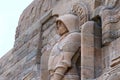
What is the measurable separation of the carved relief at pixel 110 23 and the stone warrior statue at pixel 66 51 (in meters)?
0.52

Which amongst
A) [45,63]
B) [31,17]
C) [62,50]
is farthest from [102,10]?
[31,17]

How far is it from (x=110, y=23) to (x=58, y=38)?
145 centimetres

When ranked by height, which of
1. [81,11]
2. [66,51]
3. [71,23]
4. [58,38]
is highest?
[81,11]

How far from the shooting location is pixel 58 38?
30.0 ft

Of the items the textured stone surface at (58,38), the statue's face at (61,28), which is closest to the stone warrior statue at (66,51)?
the statue's face at (61,28)

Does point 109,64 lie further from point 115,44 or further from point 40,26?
point 40,26

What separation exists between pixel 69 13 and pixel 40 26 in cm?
125

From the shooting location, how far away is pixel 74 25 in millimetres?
8539

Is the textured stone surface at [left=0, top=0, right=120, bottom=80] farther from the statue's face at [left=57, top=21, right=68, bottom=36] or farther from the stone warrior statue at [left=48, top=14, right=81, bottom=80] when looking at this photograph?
the statue's face at [left=57, top=21, right=68, bottom=36]

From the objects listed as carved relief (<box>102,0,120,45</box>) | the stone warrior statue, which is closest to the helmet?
the stone warrior statue

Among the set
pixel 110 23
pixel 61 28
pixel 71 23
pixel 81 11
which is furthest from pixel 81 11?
pixel 110 23

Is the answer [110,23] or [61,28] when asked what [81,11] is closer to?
[61,28]

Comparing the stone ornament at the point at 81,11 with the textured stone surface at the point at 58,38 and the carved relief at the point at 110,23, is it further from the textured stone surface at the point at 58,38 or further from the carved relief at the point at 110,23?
the carved relief at the point at 110,23

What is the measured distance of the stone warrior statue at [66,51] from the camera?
8.21m
